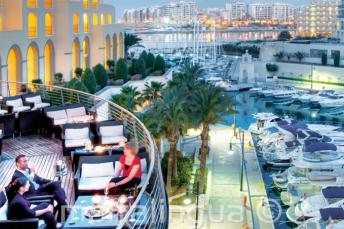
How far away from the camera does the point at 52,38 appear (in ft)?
103

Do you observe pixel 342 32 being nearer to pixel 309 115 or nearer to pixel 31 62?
pixel 309 115

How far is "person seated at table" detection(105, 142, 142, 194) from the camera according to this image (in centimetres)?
726

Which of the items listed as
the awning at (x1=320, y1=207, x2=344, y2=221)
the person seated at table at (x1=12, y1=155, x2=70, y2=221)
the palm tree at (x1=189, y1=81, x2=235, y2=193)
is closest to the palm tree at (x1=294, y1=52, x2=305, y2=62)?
the palm tree at (x1=189, y1=81, x2=235, y2=193)

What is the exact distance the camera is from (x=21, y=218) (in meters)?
6.13

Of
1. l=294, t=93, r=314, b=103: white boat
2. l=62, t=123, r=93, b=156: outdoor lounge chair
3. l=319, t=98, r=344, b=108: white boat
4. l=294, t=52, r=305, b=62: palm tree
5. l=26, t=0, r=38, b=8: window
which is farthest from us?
l=294, t=52, r=305, b=62: palm tree

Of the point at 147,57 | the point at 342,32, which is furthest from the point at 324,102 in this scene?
the point at 342,32

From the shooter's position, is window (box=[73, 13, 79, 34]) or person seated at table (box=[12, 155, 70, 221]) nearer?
person seated at table (box=[12, 155, 70, 221])

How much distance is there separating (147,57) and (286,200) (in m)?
19.0

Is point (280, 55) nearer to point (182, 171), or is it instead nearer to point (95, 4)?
point (95, 4)

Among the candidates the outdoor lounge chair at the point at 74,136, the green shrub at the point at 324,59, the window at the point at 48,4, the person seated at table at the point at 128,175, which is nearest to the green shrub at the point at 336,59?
the green shrub at the point at 324,59

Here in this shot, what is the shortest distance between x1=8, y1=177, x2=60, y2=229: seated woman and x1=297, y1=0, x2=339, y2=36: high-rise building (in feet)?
435

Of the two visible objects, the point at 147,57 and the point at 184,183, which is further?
the point at 147,57

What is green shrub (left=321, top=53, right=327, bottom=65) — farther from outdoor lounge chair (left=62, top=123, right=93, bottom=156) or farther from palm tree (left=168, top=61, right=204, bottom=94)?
outdoor lounge chair (left=62, top=123, right=93, bottom=156)

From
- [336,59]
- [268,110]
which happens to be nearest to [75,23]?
[268,110]
